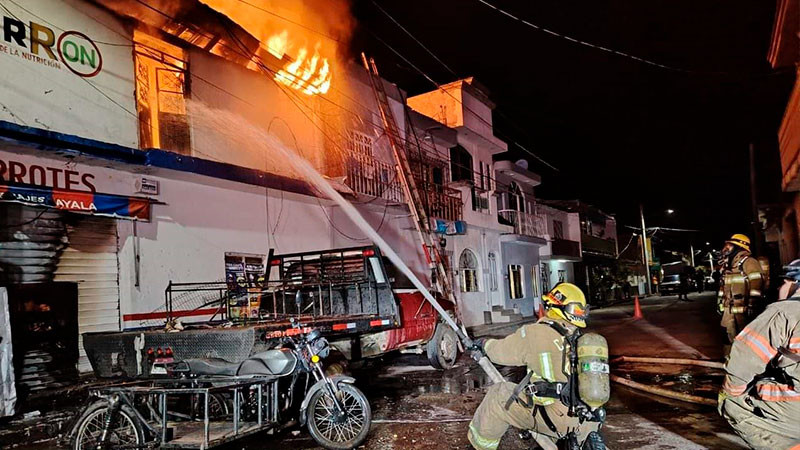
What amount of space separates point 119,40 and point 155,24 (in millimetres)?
802

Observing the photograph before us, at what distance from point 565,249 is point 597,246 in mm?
9594

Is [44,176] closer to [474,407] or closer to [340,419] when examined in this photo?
[340,419]

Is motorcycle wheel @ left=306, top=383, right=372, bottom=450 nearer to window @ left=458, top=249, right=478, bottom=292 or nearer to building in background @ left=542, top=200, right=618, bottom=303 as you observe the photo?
window @ left=458, top=249, right=478, bottom=292

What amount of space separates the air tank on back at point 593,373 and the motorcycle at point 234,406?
7.88 ft

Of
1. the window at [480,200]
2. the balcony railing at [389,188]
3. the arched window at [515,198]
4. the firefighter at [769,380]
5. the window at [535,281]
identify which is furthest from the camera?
the arched window at [515,198]

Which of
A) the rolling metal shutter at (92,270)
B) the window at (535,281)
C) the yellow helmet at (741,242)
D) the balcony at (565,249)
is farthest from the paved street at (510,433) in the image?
the balcony at (565,249)

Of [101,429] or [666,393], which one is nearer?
[101,429]

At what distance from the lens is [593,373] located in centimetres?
356

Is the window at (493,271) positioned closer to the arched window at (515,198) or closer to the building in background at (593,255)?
the arched window at (515,198)

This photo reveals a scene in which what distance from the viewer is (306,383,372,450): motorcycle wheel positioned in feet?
17.2

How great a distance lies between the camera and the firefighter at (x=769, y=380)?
9.98 ft

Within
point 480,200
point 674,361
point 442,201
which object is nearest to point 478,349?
point 674,361

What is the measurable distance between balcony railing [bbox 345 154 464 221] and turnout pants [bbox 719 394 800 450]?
→ 467 inches

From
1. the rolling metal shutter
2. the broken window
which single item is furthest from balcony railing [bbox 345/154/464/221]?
the rolling metal shutter
